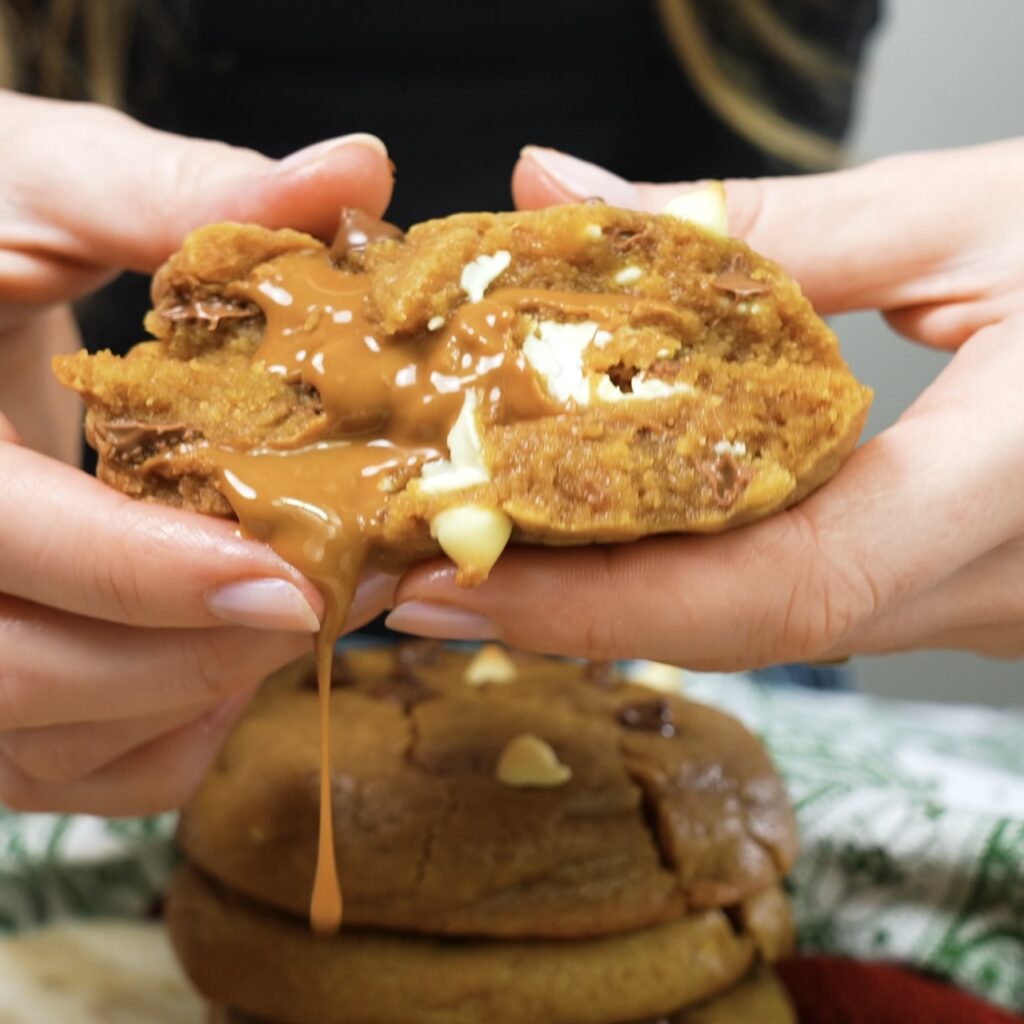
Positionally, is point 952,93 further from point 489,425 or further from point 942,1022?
point 489,425

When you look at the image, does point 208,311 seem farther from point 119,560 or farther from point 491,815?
point 491,815

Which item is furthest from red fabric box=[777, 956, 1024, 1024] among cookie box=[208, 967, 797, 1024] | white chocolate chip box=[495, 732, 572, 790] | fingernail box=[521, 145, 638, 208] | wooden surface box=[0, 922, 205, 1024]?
fingernail box=[521, 145, 638, 208]

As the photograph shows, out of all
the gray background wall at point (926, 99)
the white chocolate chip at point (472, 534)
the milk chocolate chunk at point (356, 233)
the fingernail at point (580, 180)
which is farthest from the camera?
the gray background wall at point (926, 99)

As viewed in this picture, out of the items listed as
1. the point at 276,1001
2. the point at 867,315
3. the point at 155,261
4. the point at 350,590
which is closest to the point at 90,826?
the point at 276,1001

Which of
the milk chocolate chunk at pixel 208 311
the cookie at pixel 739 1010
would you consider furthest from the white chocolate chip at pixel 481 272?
the cookie at pixel 739 1010

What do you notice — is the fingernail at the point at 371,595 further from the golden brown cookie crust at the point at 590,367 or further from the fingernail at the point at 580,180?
the fingernail at the point at 580,180

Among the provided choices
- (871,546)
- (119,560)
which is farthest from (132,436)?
(871,546)
